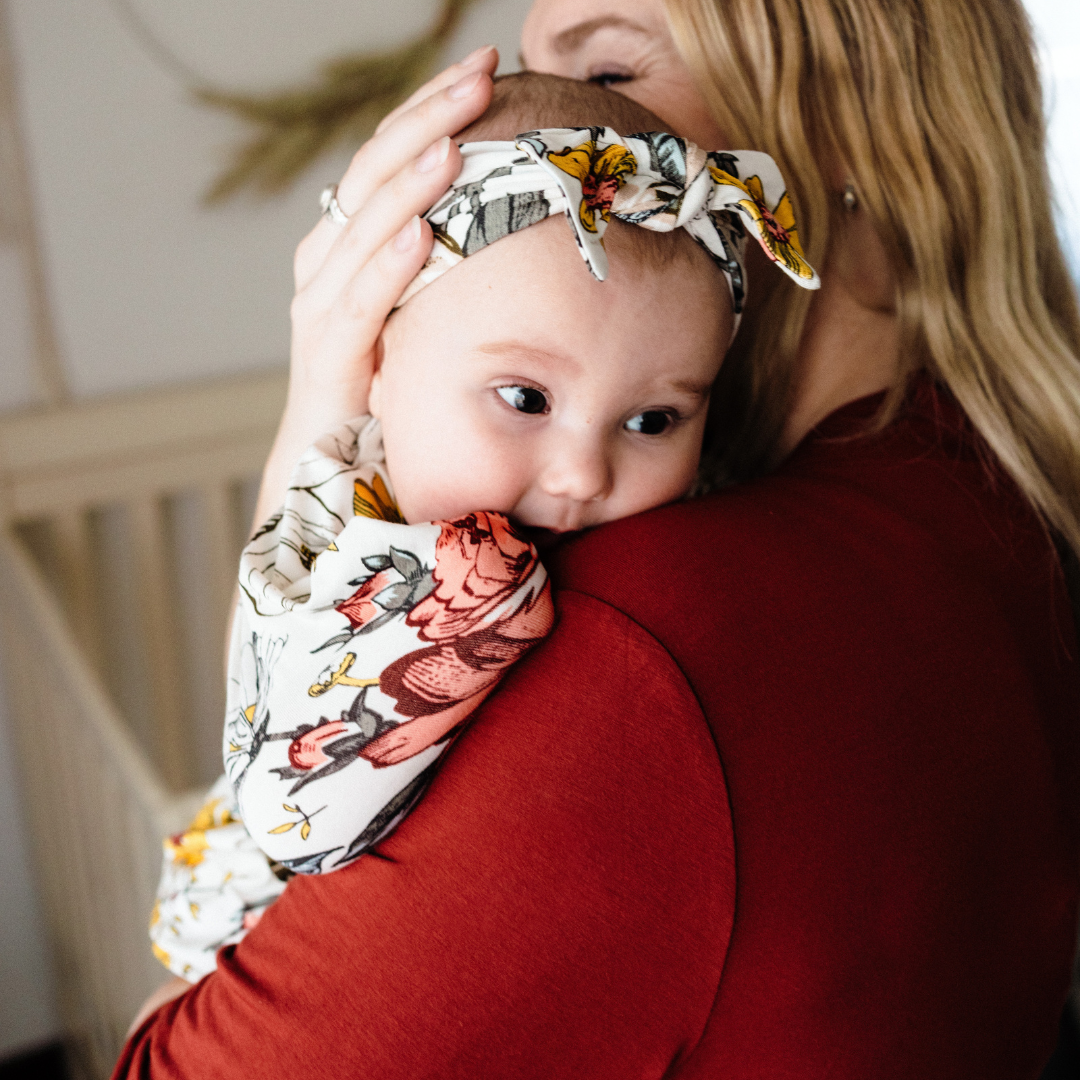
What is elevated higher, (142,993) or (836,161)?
(836,161)

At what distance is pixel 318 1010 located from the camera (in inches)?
21.9

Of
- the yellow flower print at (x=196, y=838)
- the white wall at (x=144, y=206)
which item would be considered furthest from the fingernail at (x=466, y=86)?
the white wall at (x=144, y=206)

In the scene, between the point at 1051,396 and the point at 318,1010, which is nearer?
the point at 318,1010

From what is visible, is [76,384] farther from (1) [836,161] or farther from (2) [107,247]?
(1) [836,161]

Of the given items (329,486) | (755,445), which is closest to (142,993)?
(329,486)

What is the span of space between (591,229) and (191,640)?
5.36ft

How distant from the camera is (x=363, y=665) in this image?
1.99 ft

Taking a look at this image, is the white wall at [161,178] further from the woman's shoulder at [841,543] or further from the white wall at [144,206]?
the woman's shoulder at [841,543]

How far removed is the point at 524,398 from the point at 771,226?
20cm

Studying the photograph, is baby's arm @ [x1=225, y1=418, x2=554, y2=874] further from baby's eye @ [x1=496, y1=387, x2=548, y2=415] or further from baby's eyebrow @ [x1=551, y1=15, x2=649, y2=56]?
baby's eyebrow @ [x1=551, y1=15, x2=649, y2=56]

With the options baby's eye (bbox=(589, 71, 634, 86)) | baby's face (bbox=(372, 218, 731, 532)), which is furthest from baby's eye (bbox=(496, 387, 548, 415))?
baby's eye (bbox=(589, 71, 634, 86))

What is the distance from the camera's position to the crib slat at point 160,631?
1893 millimetres

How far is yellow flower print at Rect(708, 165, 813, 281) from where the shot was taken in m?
0.66

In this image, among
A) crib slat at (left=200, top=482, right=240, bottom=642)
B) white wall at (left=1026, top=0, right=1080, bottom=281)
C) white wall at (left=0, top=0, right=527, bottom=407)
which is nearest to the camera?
white wall at (left=0, top=0, right=527, bottom=407)
